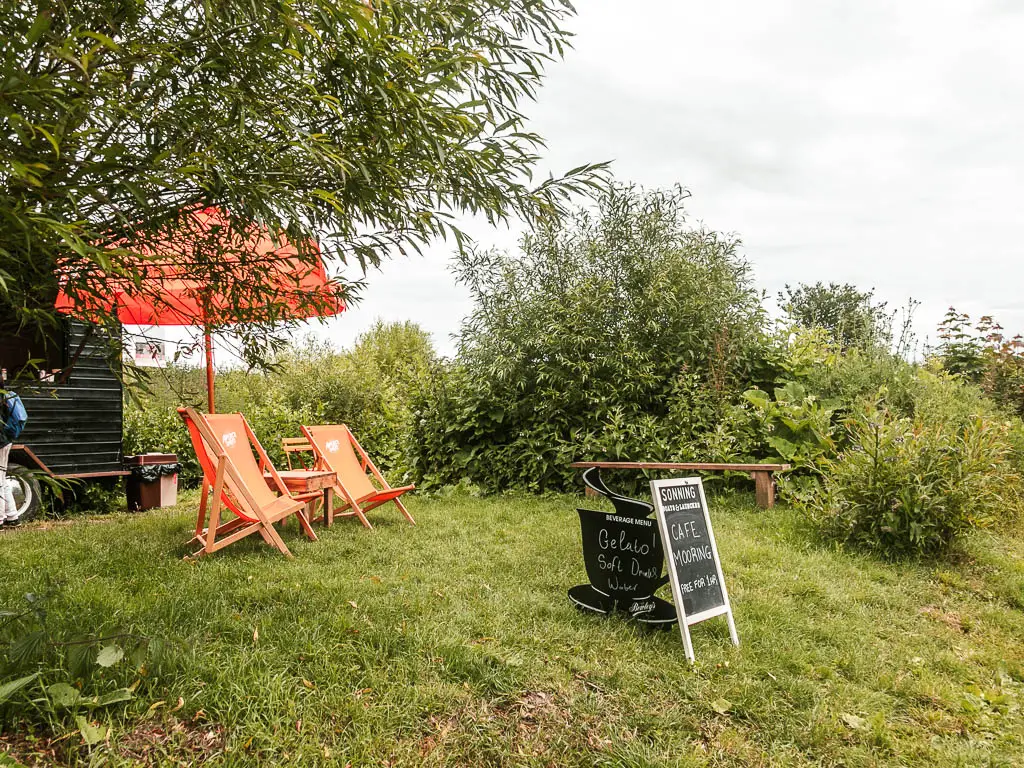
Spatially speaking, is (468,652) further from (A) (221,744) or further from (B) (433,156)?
(B) (433,156)

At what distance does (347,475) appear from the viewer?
6316 millimetres

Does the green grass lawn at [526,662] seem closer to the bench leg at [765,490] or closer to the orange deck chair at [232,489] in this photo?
the orange deck chair at [232,489]

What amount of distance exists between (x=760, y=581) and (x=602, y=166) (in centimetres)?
282

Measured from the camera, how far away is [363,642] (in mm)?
2887

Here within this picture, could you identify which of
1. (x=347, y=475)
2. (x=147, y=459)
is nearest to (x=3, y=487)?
(x=147, y=459)

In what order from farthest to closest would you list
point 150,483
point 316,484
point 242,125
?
1. point 150,483
2. point 316,484
3. point 242,125

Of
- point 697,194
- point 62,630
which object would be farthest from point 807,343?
point 62,630

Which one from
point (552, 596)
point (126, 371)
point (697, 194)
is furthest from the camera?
point (697, 194)

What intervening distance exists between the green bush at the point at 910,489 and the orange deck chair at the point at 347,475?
3712 mm

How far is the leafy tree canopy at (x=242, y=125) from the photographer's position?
207 cm

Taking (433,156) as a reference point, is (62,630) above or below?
below

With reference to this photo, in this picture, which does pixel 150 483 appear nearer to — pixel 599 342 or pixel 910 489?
pixel 599 342

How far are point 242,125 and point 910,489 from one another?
16.5 feet

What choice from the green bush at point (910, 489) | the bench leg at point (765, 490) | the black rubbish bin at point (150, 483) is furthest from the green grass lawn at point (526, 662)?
the black rubbish bin at point (150, 483)
